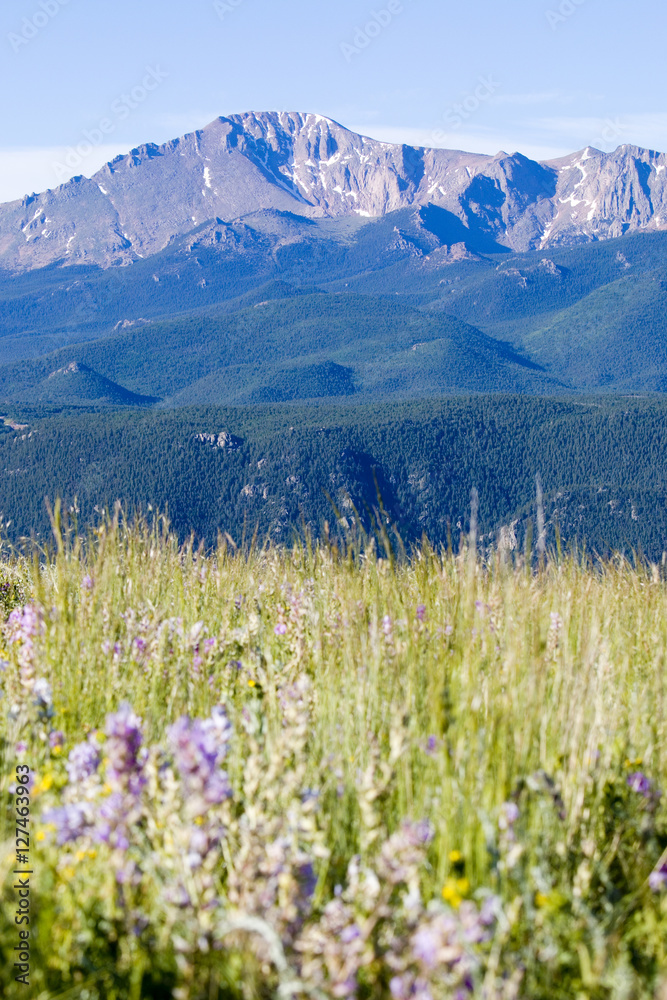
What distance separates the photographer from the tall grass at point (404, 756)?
2.69 metres

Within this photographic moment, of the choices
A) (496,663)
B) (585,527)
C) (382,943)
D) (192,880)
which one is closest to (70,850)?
(192,880)

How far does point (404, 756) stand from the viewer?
3.43 metres

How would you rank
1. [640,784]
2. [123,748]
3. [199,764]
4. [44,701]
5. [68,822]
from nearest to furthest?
1. [199,764]
2. [123,748]
3. [68,822]
4. [640,784]
5. [44,701]

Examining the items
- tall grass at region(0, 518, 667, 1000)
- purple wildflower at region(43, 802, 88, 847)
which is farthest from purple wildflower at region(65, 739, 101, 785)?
purple wildflower at region(43, 802, 88, 847)

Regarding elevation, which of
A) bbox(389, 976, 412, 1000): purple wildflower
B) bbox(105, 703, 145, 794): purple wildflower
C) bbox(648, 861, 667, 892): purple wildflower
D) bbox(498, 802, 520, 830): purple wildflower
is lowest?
bbox(648, 861, 667, 892): purple wildflower

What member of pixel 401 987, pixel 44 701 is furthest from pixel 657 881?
pixel 44 701

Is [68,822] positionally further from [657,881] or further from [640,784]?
[640,784]

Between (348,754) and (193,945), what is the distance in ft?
4.08

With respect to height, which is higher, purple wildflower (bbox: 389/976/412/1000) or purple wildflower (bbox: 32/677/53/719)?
purple wildflower (bbox: 32/677/53/719)

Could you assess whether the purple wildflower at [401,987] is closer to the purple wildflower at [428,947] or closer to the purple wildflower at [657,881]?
the purple wildflower at [428,947]

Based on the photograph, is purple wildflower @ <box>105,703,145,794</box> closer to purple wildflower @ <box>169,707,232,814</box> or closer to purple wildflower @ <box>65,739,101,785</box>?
purple wildflower @ <box>169,707,232,814</box>

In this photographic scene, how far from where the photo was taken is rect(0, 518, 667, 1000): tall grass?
8.83 feet

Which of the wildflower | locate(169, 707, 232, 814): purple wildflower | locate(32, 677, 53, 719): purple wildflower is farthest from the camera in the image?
locate(32, 677, 53, 719): purple wildflower

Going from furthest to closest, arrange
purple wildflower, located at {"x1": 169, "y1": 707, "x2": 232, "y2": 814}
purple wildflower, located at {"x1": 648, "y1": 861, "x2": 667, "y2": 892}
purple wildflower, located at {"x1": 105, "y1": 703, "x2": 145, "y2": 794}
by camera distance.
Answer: purple wildflower, located at {"x1": 648, "y1": 861, "x2": 667, "y2": 892}
purple wildflower, located at {"x1": 105, "y1": 703, "x2": 145, "y2": 794}
purple wildflower, located at {"x1": 169, "y1": 707, "x2": 232, "y2": 814}
